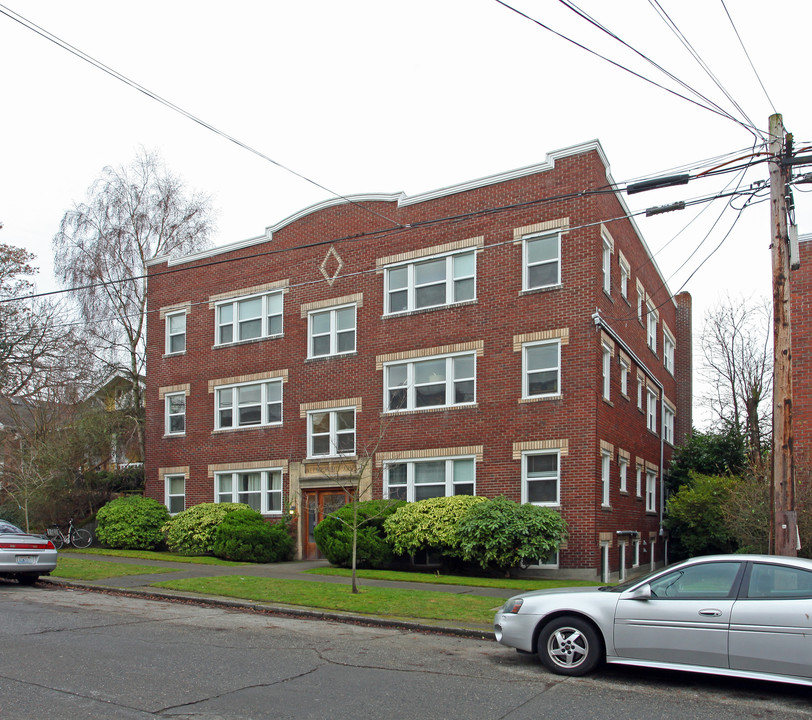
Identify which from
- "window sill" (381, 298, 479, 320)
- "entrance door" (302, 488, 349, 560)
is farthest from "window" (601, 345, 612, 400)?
"entrance door" (302, 488, 349, 560)

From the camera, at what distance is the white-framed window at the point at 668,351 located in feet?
105

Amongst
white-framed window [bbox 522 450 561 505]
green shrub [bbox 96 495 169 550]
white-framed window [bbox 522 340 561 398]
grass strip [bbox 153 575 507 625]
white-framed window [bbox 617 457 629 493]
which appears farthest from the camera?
green shrub [bbox 96 495 169 550]

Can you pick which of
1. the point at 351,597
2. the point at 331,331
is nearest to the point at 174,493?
the point at 331,331

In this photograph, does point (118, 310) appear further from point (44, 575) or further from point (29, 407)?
point (44, 575)

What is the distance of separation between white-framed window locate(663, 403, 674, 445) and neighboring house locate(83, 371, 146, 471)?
20.7 meters

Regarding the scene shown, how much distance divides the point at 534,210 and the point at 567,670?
1480 centimetres

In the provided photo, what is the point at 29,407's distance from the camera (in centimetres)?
3234

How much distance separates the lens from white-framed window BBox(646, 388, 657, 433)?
27748mm

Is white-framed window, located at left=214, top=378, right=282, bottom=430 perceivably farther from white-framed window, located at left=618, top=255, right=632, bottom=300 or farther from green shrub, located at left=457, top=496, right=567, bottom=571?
white-framed window, located at left=618, top=255, right=632, bottom=300

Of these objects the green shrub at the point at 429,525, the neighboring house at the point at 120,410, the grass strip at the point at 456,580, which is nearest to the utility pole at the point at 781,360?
the grass strip at the point at 456,580

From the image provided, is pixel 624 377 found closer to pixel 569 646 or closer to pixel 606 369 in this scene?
pixel 606 369

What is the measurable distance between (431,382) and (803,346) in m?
9.37

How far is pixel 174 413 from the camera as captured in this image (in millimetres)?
28469

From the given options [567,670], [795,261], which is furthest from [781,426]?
[567,670]
